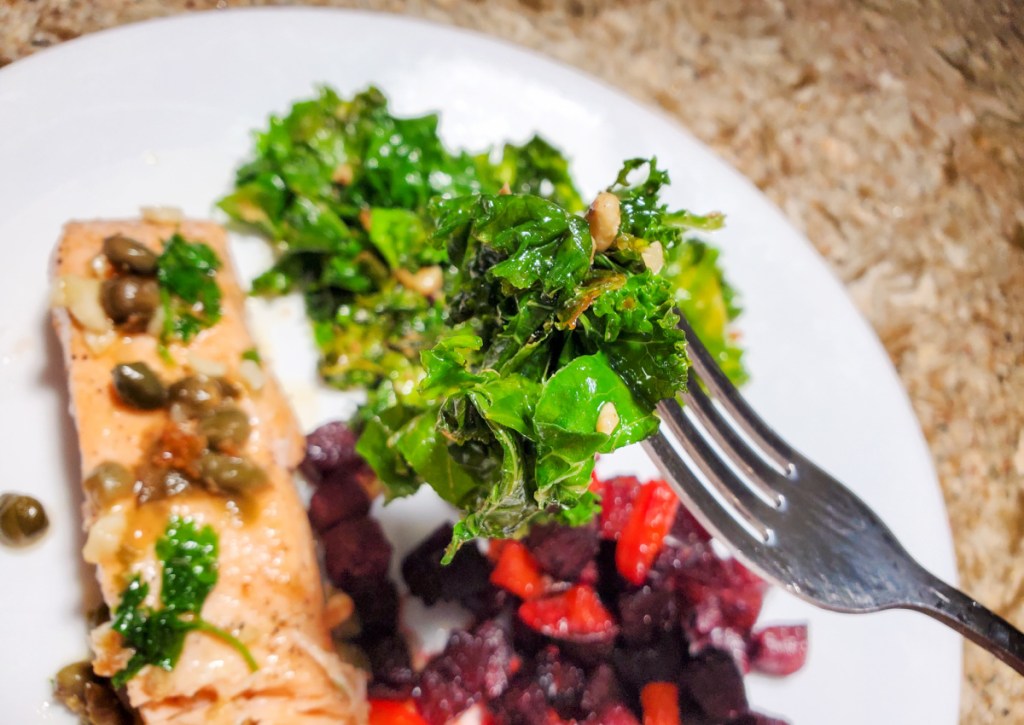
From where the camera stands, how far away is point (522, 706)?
8.18 ft

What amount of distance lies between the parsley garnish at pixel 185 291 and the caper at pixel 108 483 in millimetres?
466

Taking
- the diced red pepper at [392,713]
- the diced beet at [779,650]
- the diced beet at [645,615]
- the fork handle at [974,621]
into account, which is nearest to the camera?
the fork handle at [974,621]

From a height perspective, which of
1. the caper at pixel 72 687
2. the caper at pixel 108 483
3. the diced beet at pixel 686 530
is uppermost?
the caper at pixel 108 483

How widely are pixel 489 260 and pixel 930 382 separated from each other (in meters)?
2.55

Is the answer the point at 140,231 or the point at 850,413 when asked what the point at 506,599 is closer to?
the point at 850,413

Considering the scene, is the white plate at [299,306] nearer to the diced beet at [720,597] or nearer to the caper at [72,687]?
the caper at [72,687]

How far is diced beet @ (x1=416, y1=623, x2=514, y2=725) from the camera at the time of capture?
2.49m

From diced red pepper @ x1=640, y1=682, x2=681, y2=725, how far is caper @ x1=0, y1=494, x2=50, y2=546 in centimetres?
189

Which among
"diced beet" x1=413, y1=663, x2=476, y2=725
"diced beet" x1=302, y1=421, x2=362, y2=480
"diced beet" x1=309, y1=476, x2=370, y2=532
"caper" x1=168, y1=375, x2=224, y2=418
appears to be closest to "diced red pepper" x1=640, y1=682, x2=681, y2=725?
"diced beet" x1=413, y1=663, x2=476, y2=725

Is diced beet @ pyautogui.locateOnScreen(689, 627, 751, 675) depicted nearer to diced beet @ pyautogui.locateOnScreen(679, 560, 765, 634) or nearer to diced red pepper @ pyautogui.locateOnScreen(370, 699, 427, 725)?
diced beet @ pyautogui.locateOnScreen(679, 560, 765, 634)

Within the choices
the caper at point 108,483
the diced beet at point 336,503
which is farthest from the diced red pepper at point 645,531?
the caper at point 108,483

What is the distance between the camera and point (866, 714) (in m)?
2.69

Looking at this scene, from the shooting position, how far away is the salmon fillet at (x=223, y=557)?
7.58 ft

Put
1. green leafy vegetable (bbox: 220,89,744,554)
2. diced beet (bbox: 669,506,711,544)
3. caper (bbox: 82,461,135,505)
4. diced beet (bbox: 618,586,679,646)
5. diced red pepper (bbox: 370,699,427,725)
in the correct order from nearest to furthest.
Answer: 1. green leafy vegetable (bbox: 220,89,744,554)
2. caper (bbox: 82,461,135,505)
3. diced red pepper (bbox: 370,699,427,725)
4. diced beet (bbox: 618,586,679,646)
5. diced beet (bbox: 669,506,711,544)
